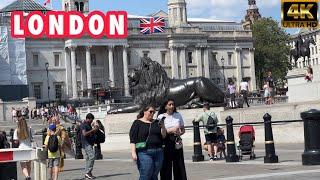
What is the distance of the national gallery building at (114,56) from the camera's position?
108m

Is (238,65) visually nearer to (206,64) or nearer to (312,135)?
(206,64)

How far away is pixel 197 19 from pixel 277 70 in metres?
24.0

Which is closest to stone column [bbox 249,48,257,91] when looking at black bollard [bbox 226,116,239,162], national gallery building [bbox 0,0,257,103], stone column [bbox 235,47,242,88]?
national gallery building [bbox 0,0,257,103]

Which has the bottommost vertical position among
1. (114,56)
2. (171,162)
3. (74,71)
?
(171,162)

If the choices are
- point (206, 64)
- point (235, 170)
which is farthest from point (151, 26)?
point (235, 170)

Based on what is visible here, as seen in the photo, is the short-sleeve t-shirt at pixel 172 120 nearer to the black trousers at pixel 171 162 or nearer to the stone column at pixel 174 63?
the black trousers at pixel 171 162

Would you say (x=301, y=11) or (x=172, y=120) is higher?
(x=301, y=11)

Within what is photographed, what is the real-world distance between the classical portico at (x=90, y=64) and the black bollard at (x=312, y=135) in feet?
302

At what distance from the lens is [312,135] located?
17.5 m

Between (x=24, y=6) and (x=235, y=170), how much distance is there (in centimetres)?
10767

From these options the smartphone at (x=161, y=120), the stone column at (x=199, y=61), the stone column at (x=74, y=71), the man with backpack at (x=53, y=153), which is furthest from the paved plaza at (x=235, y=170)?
the stone column at (x=199, y=61)

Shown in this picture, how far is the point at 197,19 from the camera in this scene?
483 feet

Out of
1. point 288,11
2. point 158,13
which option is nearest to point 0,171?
point 288,11

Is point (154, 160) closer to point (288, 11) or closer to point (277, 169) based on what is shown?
point (288, 11)
